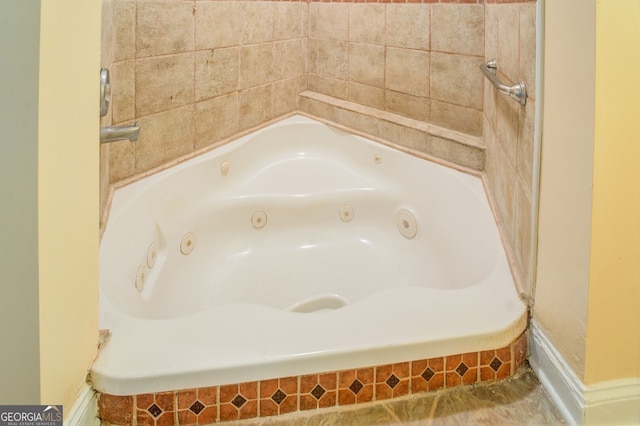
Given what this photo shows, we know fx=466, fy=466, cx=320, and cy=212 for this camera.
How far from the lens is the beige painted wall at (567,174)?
83cm

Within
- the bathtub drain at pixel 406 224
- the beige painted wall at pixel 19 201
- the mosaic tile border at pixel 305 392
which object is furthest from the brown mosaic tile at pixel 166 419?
the bathtub drain at pixel 406 224

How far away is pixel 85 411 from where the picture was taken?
0.86m

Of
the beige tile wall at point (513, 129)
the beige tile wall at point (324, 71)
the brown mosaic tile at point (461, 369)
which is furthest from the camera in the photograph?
the beige tile wall at point (324, 71)

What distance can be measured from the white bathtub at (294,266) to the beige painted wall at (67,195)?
12 cm

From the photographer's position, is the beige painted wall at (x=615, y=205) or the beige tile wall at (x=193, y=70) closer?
the beige painted wall at (x=615, y=205)

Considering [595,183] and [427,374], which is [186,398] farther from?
[595,183]

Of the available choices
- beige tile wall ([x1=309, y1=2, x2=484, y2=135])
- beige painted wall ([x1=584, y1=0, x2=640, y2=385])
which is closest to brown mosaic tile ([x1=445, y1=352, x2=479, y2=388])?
beige painted wall ([x1=584, y1=0, x2=640, y2=385])

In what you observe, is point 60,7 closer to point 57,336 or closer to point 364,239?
point 57,336

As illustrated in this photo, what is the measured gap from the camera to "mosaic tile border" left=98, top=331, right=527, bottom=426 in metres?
0.91

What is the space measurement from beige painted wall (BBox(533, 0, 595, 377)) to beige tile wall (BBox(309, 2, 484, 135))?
3.14ft

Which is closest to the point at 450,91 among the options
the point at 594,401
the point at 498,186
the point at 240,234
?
the point at 498,186

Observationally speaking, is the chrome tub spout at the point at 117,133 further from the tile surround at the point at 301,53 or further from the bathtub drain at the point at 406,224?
the bathtub drain at the point at 406,224

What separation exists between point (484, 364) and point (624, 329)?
0.28m

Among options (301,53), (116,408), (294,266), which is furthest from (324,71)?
(116,408)
